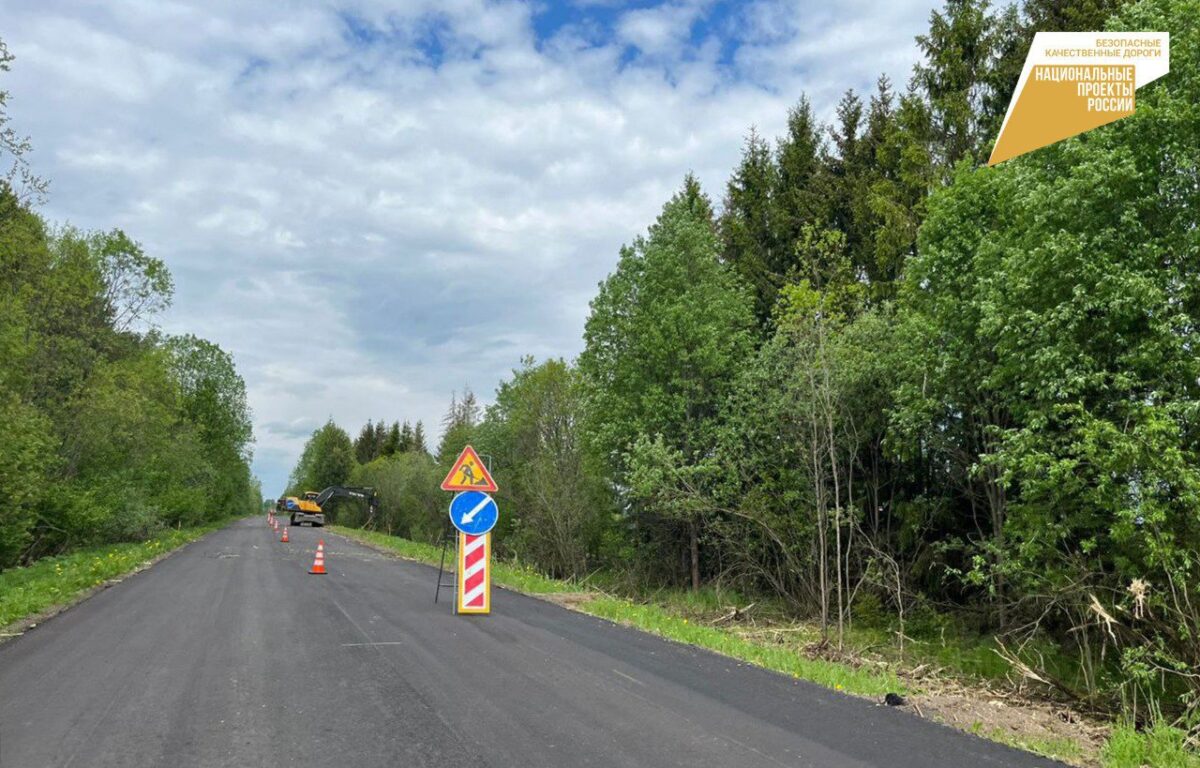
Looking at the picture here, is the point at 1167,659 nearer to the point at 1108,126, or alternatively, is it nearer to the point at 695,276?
the point at 1108,126

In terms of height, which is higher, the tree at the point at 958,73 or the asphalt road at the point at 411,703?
Answer: the tree at the point at 958,73

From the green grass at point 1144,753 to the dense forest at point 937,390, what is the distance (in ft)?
4.45

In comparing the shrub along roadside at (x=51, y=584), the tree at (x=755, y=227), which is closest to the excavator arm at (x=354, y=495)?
the shrub along roadside at (x=51, y=584)

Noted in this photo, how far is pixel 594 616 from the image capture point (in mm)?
13047

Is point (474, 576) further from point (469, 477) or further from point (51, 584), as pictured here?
point (51, 584)

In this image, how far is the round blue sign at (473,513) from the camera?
39.4 feet

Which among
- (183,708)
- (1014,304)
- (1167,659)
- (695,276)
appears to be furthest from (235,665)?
(695,276)

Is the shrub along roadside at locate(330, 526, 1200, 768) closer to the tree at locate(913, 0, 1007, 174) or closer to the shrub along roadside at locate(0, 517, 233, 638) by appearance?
the shrub along roadside at locate(0, 517, 233, 638)

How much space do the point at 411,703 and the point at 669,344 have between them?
17.2 m

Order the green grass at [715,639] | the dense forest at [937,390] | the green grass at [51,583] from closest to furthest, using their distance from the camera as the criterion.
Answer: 1. the green grass at [715,639]
2. the dense forest at [937,390]
3. the green grass at [51,583]

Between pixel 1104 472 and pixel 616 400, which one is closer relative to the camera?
pixel 1104 472

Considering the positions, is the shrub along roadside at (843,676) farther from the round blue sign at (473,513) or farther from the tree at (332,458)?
the tree at (332,458)

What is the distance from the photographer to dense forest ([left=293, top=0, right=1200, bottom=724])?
Result: 9328 millimetres

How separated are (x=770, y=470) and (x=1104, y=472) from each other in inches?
354
